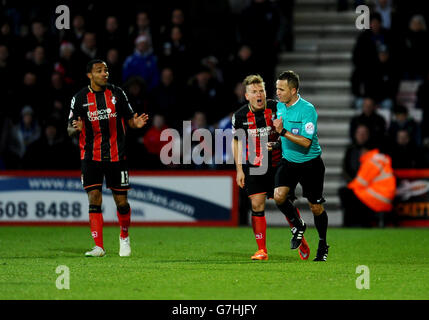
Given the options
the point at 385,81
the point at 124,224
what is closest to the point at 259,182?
the point at 124,224

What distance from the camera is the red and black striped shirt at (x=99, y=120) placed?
38.9 feet

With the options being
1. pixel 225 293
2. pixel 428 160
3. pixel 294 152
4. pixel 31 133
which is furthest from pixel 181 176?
pixel 225 293

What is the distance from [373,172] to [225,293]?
27.8 ft

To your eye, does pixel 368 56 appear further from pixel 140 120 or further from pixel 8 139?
pixel 140 120

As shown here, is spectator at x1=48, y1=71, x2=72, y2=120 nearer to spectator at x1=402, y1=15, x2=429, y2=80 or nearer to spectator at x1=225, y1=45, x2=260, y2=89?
spectator at x1=225, y1=45, x2=260, y2=89

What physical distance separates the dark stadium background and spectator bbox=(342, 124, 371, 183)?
0.13 feet

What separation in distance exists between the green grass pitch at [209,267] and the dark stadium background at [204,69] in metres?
2.29

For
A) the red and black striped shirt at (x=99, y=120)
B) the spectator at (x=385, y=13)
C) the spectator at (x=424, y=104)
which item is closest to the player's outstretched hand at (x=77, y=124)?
the red and black striped shirt at (x=99, y=120)

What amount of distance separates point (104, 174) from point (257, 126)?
198cm

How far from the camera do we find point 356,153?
17281 millimetres

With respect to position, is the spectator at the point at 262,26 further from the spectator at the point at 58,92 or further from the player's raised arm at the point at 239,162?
the player's raised arm at the point at 239,162

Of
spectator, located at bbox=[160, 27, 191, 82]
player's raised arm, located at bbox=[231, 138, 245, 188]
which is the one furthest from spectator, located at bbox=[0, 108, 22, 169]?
player's raised arm, located at bbox=[231, 138, 245, 188]

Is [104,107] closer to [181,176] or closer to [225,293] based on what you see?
[225,293]
